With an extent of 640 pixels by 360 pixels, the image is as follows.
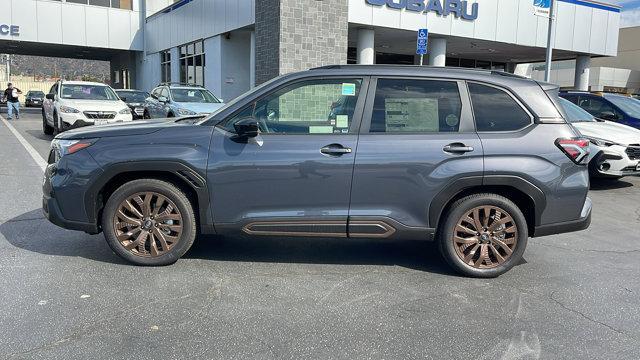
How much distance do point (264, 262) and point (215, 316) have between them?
3.92ft

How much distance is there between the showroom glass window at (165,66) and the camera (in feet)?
99.6

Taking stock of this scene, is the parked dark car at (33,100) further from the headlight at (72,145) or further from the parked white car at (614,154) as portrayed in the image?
the parked white car at (614,154)

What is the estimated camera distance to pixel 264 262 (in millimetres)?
4809

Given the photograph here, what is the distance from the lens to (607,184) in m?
9.82

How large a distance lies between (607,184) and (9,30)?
32.6 meters

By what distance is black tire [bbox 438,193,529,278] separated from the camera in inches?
177

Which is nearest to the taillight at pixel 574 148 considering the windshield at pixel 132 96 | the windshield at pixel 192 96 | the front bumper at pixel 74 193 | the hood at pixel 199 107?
the front bumper at pixel 74 193

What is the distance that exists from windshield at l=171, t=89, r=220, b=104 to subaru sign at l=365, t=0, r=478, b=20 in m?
6.90

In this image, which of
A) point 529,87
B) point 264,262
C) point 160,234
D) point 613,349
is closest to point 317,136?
point 264,262

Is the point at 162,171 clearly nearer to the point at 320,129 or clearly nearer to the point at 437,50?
the point at 320,129

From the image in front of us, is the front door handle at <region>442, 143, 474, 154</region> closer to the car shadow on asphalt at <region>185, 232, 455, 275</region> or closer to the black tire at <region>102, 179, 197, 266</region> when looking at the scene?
the car shadow on asphalt at <region>185, 232, 455, 275</region>

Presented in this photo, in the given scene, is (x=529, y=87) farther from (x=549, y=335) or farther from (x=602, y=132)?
(x=602, y=132)

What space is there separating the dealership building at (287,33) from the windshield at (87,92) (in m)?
4.50

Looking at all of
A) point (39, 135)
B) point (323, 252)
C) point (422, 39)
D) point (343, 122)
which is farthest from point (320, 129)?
point (39, 135)
